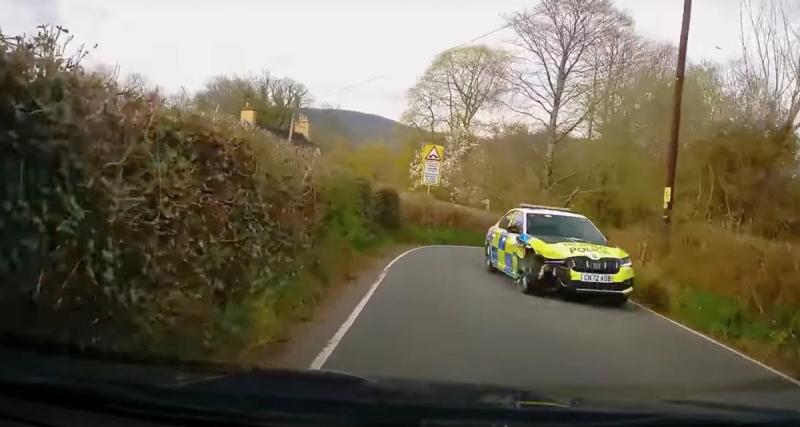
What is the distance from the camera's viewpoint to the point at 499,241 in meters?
16.6

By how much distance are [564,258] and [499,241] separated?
401cm

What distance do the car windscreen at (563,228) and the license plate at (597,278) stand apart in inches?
45.5

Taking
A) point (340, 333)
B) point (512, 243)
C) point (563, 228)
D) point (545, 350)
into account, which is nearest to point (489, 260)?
point (512, 243)

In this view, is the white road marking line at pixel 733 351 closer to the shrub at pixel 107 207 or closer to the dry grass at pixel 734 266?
the dry grass at pixel 734 266

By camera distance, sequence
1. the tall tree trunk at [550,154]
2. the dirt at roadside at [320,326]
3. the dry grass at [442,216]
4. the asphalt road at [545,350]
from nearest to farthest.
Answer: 1. the asphalt road at [545,350]
2. the dirt at roadside at [320,326]
3. the dry grass at [442,216]
4. the tall tree trunk at [550,154]

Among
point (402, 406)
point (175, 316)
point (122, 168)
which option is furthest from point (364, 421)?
point (175, 316)

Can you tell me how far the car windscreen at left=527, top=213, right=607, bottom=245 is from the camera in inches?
555

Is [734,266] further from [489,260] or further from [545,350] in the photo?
[545,350]

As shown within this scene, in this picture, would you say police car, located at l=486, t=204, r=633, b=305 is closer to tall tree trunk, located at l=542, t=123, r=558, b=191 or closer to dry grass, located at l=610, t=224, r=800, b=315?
dry grass, located at l=610, t=224, r=800, b=315

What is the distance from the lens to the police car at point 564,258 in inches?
494

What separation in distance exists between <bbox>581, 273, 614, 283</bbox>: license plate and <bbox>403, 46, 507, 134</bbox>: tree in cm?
2920

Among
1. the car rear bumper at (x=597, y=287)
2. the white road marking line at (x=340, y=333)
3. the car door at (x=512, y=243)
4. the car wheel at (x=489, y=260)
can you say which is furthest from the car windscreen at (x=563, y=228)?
the white road marking line at (x=340, y=333)

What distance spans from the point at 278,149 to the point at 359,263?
780cm

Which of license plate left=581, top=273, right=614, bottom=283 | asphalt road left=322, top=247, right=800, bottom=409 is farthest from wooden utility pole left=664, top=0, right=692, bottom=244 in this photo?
license plate left=581, top=273, right=614, bottom=283
